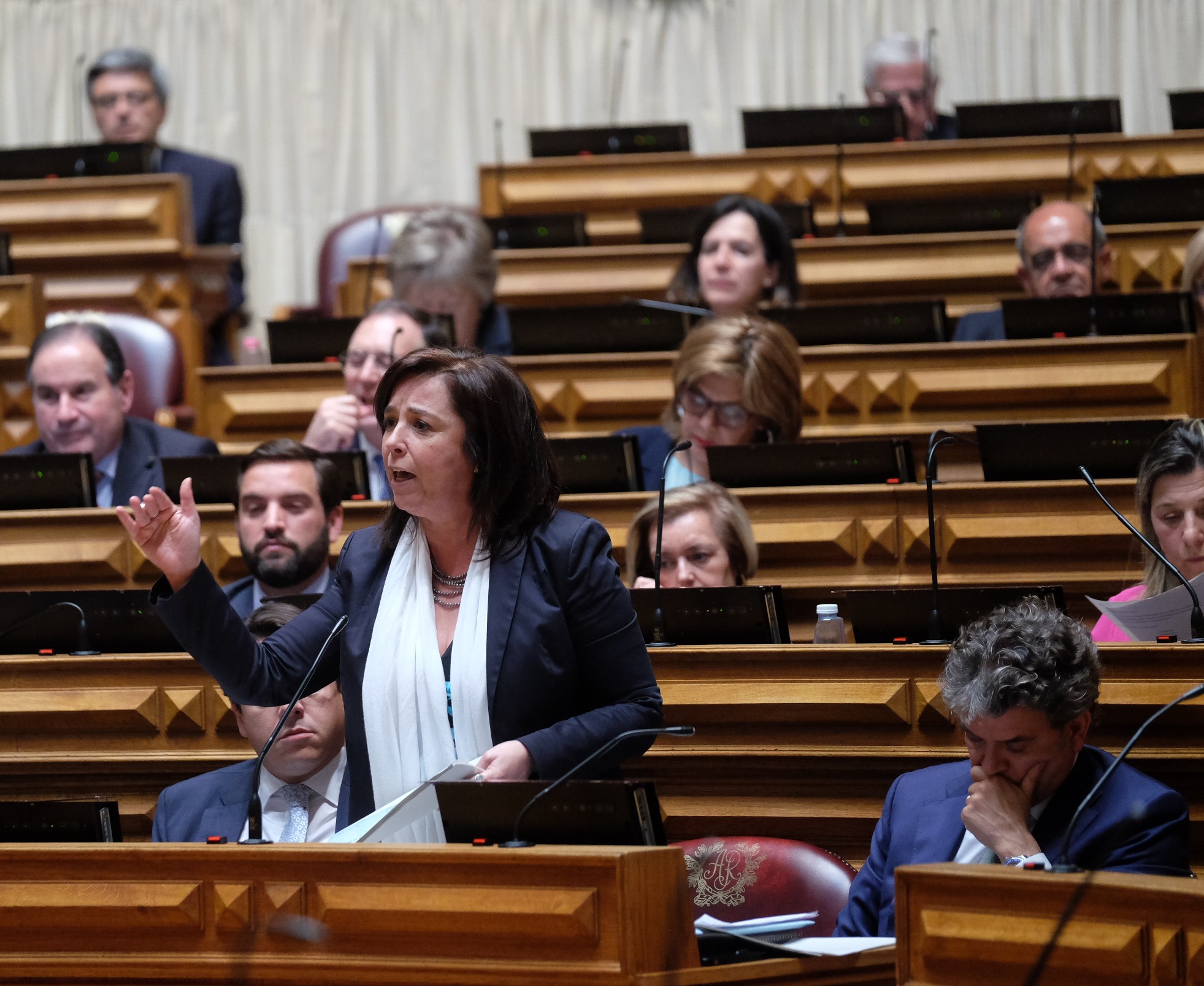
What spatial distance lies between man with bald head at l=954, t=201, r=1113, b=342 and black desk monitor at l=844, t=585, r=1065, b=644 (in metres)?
1.32

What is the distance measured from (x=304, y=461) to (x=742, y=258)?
121 centimetres

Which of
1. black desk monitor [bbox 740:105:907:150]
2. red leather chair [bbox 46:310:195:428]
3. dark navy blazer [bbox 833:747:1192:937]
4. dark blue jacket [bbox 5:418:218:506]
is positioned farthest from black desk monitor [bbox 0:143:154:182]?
dark navy blazer [bbox 833:747:1192:937]

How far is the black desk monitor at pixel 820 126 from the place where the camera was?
4141 mm

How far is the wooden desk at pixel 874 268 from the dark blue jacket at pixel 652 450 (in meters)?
0.84

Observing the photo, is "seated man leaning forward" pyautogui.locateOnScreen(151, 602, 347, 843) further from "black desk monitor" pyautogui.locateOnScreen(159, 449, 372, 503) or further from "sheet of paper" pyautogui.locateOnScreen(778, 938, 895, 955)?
"black desk monitor" pyautogui.locateOnScreen(159, 449, 372, 503)

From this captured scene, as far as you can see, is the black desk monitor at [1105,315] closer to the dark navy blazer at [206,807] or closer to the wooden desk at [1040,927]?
the dark navy blazer at [206,807]

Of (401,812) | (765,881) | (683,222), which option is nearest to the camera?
(401,812)

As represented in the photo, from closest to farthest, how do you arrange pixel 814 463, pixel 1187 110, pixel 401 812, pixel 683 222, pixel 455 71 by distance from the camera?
pixel 401 812 < pixel 814 463 < pixel 683 222 < pixel 1187 110 < pixel 455 71

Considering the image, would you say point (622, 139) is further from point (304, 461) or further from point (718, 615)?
point (718, 615)

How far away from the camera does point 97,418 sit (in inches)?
119

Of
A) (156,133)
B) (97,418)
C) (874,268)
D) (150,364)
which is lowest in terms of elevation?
(97,418)

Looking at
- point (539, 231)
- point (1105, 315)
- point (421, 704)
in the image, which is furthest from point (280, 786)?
point (539, 231)

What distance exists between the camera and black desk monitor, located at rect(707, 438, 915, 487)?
8.73 ft

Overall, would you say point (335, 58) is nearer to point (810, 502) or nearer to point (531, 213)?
point (531, 213)
